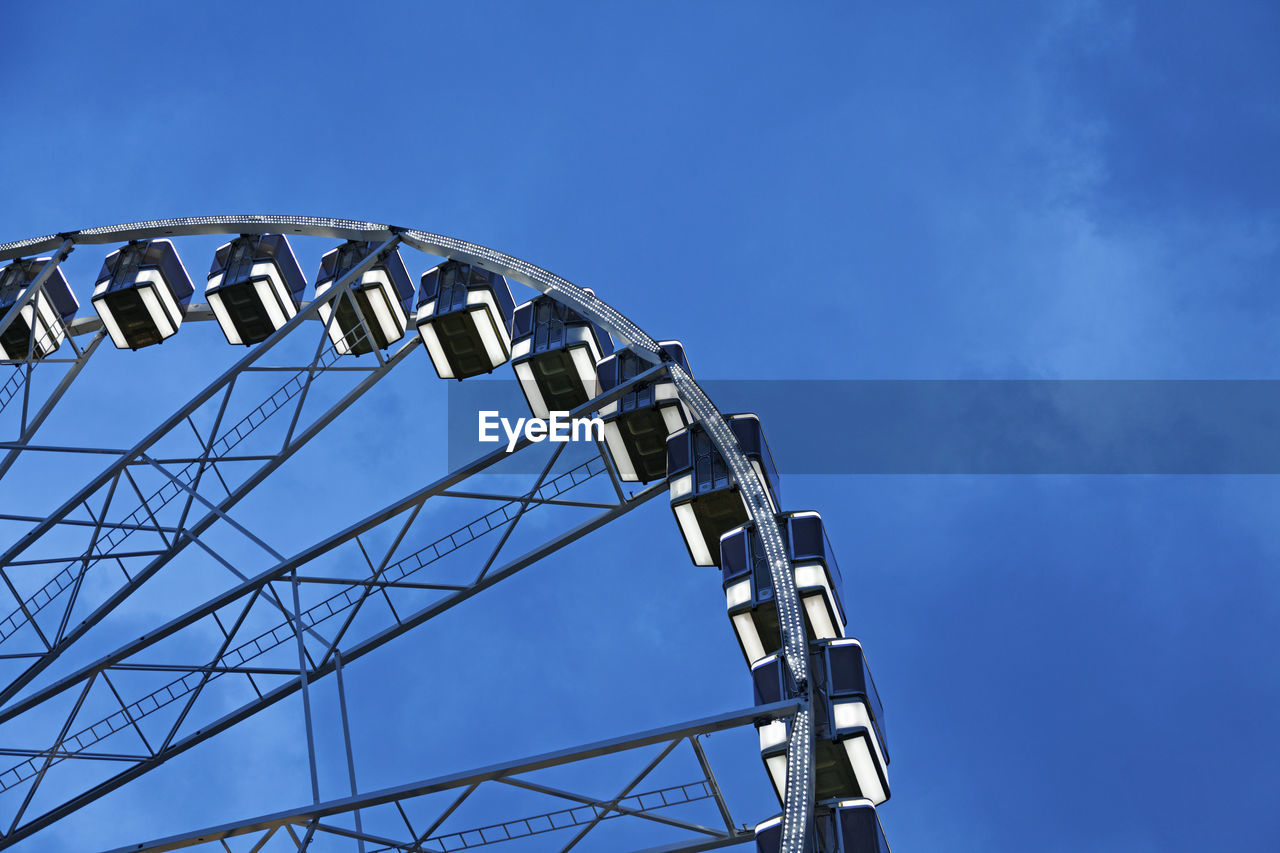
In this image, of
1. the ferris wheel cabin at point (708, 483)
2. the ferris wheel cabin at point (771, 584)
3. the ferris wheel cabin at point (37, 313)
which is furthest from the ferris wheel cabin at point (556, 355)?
the ferris wheel cabin at point (37, 313)

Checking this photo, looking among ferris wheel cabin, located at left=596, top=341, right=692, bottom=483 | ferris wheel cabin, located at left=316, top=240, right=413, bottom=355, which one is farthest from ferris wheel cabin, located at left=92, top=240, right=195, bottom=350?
ferris wheel cabin, located at left=596, top=341, right=692, bottom=483

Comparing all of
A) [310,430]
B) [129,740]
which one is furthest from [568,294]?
[129,740]

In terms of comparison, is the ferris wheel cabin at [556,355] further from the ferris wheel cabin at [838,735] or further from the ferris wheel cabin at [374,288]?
the ferris wheel cabin at [838,735]

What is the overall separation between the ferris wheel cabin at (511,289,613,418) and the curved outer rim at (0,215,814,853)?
0.40 m

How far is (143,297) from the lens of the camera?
26953mm

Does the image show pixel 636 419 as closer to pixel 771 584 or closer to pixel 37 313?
pixel 771 584

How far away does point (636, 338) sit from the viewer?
21031 millimetres

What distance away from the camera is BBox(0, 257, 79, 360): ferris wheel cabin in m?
27.0

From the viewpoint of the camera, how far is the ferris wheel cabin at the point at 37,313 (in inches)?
1064

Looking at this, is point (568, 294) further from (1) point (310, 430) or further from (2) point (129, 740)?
(2) point (129, 740)

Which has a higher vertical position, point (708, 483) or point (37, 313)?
point (37, 313)

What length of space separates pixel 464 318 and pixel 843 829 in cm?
1195
